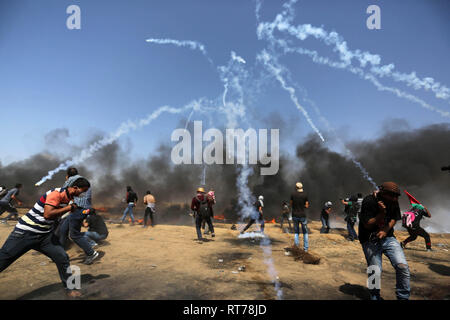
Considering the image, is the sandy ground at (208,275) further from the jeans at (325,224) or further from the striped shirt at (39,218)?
the jeans at (325,224)

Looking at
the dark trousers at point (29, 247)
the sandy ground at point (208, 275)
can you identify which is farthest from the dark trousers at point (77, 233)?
the dark trousers at point (29, 247)

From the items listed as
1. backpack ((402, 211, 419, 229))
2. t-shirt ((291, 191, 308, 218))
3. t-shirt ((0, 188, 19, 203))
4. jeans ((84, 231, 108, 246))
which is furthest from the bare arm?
t-shirt ((0, 188, 19, 203))

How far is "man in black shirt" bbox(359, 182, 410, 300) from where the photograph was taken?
319cm

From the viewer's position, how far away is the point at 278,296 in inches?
143

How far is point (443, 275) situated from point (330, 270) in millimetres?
2475

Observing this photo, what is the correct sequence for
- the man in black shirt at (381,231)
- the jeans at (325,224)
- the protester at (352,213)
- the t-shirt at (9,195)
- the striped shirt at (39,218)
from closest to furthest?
the man in black shirt at (381,231), the striped shirt at (39,218), the protester at (352,213), the t-shirt at (9,195), the jeans at (325,224)

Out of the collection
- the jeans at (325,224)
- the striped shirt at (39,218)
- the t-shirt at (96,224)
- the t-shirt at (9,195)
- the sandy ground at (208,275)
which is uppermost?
the striped shirt at (39,218)

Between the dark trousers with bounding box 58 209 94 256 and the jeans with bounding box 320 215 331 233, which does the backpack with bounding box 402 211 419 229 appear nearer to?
the jeans with bounding box 320 215 331 233

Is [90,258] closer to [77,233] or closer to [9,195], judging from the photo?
[77,233]

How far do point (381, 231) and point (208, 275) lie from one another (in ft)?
10.5

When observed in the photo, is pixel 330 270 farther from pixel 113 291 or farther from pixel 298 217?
pixel 113 291

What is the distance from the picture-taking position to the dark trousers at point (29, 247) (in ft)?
10.6

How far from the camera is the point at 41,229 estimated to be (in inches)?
133
